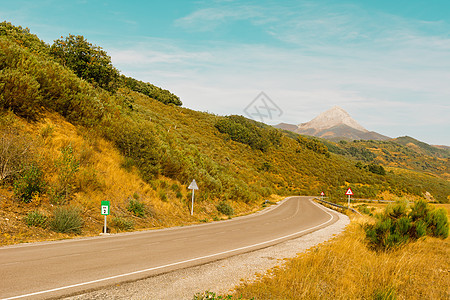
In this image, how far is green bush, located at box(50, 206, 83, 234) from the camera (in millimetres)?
11188

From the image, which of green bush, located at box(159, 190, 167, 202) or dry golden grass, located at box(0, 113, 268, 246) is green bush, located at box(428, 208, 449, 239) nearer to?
dry golden grass, located at box(0, 113, 268, 246)

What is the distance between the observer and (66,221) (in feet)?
37.2

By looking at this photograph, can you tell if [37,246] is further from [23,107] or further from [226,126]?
[226,126]

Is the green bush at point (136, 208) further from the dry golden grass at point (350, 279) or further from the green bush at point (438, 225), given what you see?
the green bush at point (438, 225)

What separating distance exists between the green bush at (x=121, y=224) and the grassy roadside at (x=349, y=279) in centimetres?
819

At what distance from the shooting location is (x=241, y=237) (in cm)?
1362

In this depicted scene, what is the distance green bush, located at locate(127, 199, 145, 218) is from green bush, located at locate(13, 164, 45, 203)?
4489 millimetres

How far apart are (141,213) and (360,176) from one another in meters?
75.0

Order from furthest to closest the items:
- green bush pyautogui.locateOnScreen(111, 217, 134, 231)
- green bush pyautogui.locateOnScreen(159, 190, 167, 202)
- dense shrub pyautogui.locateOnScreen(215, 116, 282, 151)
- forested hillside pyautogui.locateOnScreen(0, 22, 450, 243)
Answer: dense shrub pyautogui.locateOnScreen(215, 116, 282, 151) → green bush pyautogui.locateOnScreen(159, 190, 167, 202) → green bush pyautogui.locateOnScreen(111, 217, 134, 231) → forested hillside pyautogui.locateOnScreen(0, 22, 450, 243)

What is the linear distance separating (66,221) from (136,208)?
4.73m

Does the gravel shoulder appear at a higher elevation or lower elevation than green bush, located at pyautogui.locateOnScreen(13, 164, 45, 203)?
lower

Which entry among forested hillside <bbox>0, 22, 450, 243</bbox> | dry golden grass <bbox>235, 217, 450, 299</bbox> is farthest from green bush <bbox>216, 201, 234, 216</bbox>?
dry golden grass <bbox>235, 217, 450, 299</bbox>

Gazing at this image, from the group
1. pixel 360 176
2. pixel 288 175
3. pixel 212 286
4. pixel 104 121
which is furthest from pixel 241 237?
pixel 360 176

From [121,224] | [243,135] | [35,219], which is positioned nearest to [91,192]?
[121,224]
